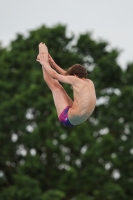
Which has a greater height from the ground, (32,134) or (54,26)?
(54,26)

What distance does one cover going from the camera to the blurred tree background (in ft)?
99.9

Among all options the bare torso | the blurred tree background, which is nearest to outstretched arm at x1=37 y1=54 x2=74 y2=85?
the bare torso

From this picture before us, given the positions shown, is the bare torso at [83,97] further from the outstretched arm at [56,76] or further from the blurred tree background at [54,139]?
the blurred tree background at [54,139]

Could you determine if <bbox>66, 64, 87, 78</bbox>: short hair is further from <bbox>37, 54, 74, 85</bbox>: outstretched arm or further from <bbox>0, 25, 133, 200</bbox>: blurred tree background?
<bbox>0, 25, 133, 200</bbox>: blurred tree background

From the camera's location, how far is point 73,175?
99.3 ft

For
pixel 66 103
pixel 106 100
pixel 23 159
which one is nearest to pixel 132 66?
pixel 106 100

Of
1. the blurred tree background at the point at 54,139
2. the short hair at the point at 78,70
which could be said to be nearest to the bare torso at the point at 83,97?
the short hair at the point at 78,70

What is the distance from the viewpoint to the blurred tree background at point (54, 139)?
99.9 ft

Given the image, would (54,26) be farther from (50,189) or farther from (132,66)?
(50,189)

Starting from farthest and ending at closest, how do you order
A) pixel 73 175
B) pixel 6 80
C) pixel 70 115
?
pixel 6 80 → pixel 73 175 → pixel 70 115

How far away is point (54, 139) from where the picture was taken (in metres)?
30.9

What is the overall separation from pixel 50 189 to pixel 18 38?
682cm

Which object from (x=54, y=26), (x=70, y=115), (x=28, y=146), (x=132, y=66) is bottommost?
(x=70, y=115)

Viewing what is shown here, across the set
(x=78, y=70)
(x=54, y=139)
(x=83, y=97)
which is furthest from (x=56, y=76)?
(x=54, y=139)
